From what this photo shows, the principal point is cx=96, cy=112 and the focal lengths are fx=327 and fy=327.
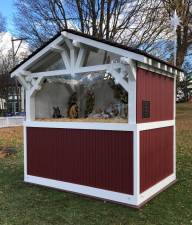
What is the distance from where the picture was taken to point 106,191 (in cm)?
604

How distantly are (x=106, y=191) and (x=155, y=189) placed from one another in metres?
1.07

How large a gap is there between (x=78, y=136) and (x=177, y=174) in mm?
3086

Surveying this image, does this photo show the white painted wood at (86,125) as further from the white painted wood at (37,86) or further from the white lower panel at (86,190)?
the white lower panel at (86,190)

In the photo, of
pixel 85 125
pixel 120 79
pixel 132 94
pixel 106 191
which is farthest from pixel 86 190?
pixel 120 79

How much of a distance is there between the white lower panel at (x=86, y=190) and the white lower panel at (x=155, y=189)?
0.86 feet

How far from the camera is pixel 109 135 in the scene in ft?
19.5

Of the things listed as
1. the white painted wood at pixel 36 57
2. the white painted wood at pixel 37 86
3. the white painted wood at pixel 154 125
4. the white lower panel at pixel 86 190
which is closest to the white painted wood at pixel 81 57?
the white painted wood at pixel 36 57

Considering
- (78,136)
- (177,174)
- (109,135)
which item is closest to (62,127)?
(78,136)

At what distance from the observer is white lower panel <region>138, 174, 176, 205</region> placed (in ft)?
19.4

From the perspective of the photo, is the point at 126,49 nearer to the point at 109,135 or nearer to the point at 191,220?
the point at 109,135

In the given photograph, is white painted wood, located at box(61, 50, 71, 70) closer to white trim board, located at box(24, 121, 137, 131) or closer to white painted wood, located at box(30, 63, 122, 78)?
white painted wood, located at box(30, 63, 122, 78)

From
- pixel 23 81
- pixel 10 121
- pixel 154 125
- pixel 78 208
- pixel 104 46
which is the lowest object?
pixel 78 208

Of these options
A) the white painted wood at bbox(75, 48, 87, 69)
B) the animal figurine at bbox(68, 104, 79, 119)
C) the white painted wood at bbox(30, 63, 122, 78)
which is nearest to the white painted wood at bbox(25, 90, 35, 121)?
the white painted wood at bbox(30, 63, 122, 78)

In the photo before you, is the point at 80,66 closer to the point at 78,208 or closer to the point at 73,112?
the point at 73,112
